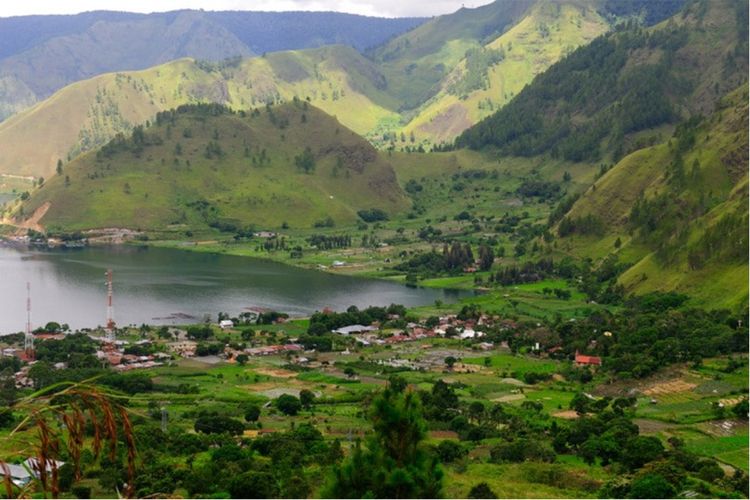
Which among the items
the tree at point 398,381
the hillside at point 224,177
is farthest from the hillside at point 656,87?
the tree at point 398,381

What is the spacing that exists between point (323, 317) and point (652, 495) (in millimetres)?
49134

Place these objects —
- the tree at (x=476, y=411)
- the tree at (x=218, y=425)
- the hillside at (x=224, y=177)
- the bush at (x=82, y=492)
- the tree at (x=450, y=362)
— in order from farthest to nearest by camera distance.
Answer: the hillside at (x=224, y=177)
the tree at (x=450, y=362)
the tree at (x=476, y=411)
the tree at (x=218, y=425)
the bush at (x=82, y=492)

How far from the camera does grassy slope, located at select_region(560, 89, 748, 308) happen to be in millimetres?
83500

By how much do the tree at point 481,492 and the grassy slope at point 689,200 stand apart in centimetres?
4480

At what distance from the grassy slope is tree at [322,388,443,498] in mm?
61523

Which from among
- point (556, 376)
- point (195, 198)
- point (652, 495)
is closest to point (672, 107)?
point (195, 198)

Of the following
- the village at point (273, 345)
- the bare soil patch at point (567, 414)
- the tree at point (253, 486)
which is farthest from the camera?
the village at point (273, 345)

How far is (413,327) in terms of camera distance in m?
82.8

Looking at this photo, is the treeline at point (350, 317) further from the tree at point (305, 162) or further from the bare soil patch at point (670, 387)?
the tree at point (305, 162)

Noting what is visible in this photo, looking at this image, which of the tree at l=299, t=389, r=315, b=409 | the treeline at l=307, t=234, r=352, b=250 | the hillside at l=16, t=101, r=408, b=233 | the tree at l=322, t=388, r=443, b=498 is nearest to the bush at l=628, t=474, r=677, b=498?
the tree at l=322, t=388, r=443, b=498

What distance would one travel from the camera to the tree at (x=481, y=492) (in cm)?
3659

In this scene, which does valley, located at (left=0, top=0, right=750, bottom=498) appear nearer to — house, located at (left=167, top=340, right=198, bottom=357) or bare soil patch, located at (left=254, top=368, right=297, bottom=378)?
house, located at (left=167, top=340, right=198, bottom=357)

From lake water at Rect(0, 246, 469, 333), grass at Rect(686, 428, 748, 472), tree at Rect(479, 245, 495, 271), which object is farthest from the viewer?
tree at Rect(479, 245, 495, 271)

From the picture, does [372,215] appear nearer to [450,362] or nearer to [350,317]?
[350,317]
